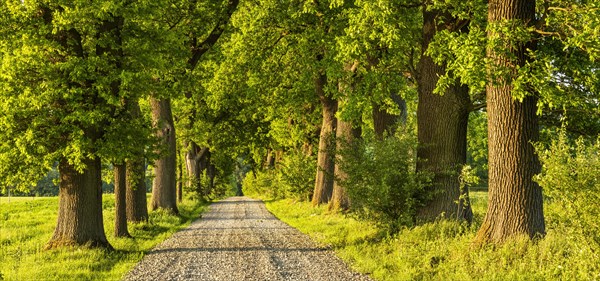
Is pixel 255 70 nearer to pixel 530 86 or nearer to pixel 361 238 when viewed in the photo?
pixel 361 238

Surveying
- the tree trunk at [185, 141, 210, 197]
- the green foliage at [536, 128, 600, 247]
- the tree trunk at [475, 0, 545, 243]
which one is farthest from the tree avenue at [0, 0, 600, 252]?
the tree trunk at [185, 141, 210, 197]

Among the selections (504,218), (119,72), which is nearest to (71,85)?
(119,72)

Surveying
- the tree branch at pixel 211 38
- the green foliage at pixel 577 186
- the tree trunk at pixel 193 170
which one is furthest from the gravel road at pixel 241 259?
the tree trunk at pixel 193 170

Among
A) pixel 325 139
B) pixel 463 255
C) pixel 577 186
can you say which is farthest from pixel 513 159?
pixel 325 139

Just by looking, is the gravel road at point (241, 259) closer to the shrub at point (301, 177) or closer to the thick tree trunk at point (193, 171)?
the shrub at point (301, 177)

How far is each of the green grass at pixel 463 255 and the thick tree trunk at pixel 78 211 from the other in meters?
6.65

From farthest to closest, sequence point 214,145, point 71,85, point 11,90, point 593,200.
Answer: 1. point 214,145
2. point 71,85
3. point 11,90
4. point 593,200

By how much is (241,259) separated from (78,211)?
4.85 meters

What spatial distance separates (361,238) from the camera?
15.1 metres

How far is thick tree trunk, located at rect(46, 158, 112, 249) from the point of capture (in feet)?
47.0

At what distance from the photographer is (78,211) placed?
14.5 m

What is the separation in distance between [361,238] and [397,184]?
81.8 inches

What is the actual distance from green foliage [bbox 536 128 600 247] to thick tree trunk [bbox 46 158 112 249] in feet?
37.4

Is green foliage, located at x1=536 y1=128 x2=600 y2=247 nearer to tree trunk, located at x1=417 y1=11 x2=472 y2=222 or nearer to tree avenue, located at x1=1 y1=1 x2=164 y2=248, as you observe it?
tree trunk, located at x1=417 y1=11 x2=472 y2=222
